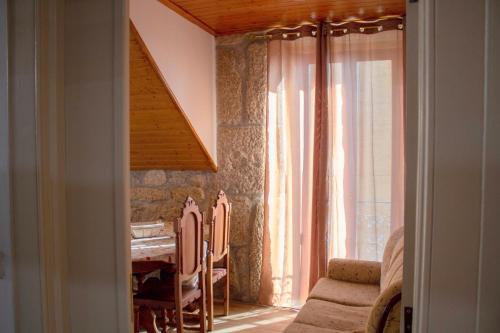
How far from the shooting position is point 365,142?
10.8ft

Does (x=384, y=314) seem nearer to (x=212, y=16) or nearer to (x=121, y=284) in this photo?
(x=121, y=284)

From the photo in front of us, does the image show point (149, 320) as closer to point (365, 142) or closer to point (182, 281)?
point (182, 281)

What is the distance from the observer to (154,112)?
320 cm

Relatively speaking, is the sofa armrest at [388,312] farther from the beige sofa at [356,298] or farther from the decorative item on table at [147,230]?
the decorative item on table at [147,230]

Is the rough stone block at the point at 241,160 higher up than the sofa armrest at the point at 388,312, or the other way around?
the rough stone block at the point at 241,160

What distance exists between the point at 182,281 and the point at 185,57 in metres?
1.69

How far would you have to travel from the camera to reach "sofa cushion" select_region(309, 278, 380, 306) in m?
2.64

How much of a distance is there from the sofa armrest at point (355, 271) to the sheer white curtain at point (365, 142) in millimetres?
271

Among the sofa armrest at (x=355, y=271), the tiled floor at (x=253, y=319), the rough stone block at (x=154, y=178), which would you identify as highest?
the rough stone block at (x=154, y=178)

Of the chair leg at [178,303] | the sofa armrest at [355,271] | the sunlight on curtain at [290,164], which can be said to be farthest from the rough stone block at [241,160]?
the chair leg at [178,303]

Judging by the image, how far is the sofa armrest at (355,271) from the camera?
2.98 metres

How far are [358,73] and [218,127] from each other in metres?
1.30

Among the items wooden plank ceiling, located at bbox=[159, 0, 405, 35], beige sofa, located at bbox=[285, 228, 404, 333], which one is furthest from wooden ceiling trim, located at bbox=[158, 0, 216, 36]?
beige sofa, located at bbox=[285, 228, 404, 333]

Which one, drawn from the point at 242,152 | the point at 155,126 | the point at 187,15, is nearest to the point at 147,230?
the point at 155,126
